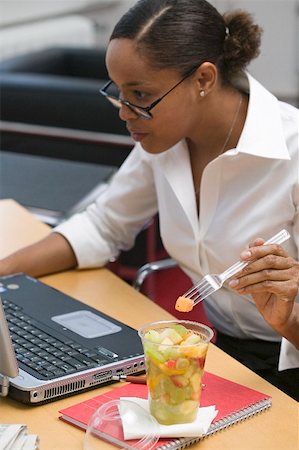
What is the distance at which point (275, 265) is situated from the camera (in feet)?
4.84

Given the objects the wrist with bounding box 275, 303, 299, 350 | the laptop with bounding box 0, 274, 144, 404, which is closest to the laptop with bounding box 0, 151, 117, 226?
the laptop with bounding box 0, 274, 144, 404

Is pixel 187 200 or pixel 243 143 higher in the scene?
pixel 243 143

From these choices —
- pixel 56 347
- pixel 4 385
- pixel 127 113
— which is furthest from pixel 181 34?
pixel 4 385

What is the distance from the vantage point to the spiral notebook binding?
1.24 metres

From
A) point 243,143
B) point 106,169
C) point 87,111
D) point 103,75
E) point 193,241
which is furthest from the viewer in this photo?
point 103,75

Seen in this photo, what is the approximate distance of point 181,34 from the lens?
1771 millimetres

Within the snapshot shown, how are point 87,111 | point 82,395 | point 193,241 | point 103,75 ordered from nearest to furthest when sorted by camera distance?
point 82,395
point 193,241
point 87,111
point 103,75

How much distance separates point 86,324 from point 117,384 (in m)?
0.22

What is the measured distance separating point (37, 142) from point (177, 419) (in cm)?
270

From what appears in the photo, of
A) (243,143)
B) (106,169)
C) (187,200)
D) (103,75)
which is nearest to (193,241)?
(187,200)


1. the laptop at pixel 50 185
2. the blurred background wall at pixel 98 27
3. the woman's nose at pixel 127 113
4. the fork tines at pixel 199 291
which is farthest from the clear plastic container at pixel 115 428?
the blurred background wall at pixel 98 27

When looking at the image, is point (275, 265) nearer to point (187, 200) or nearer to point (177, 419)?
point (177, 419)

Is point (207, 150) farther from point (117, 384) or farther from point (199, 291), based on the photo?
point (117, 384)

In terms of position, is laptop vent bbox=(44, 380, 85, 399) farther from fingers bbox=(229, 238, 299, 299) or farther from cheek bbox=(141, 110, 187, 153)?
cheek bbox=(141, 110, 187, 153)
